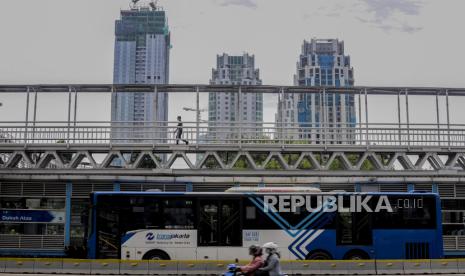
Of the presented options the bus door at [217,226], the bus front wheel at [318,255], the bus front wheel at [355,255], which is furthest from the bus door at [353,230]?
the bus door at [217,226]

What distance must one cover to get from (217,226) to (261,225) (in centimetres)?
163

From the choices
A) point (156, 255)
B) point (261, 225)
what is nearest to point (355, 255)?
point (261, 225)

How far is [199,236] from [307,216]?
13.4ft

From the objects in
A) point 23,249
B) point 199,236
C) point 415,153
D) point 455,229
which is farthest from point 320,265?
point 23,249

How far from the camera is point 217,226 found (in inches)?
824

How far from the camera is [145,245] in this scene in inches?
817

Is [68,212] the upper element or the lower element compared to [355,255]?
upper

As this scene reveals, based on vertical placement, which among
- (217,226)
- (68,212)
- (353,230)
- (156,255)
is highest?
(68,212)

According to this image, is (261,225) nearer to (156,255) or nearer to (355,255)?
(355,255)

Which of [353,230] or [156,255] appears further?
[353,230]

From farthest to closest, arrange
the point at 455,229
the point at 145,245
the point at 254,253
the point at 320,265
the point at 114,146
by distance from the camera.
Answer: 1. the point at 114,146
2. the point at 455,229
3. the point at 145,245
4. the point at 320,265
5. the point at 254,253

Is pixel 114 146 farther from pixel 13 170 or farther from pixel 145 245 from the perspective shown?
pixel 145 245

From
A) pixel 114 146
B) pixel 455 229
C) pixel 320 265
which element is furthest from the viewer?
pixel 114 146

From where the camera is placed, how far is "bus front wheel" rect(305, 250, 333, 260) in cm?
2081
